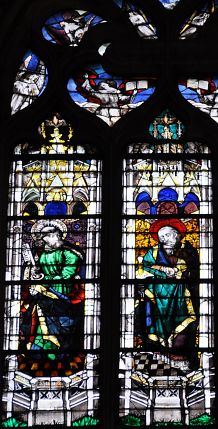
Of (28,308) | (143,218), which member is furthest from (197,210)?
(28,308)

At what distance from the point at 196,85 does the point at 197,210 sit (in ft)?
3.81

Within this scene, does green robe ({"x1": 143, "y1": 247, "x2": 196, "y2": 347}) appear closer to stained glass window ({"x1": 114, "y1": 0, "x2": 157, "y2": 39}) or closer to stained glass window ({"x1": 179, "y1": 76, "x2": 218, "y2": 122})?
stained glass window ({"x1": 179, "y1": 76, "x2": 218, "y2": 122})

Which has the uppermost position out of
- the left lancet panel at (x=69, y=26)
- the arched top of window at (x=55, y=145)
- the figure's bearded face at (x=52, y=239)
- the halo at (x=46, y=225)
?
the left lancet panel at (x=69, y=26)

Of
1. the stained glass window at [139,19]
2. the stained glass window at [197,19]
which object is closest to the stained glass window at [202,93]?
the stained glass window at [197,19]

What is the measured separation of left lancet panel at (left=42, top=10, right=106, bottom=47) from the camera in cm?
1659

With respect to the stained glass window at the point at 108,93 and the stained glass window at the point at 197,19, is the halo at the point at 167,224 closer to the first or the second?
the stained glass window at the point at 108,93

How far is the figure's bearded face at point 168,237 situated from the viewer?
15711 millimetres

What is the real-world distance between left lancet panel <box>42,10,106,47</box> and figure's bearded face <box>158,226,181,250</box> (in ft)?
6.11

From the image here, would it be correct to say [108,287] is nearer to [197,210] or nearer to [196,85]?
[197,210]

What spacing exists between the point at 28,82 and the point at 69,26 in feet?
2.05

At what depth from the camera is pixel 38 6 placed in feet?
54.2

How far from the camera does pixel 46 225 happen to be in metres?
15.8

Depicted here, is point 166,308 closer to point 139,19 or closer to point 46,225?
point 46,225

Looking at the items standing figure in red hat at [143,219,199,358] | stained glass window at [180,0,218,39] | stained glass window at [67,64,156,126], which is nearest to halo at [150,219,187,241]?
standing figure in red hat at [143,219,199,358]
